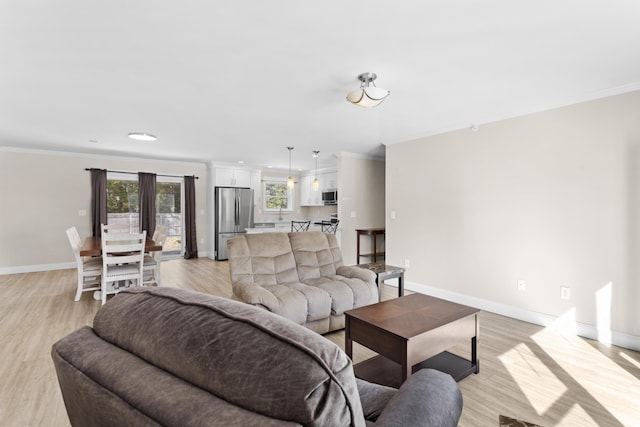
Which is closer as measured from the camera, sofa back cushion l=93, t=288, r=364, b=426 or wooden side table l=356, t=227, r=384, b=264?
sofa back cushion l=93, t=288, r=364, b=426

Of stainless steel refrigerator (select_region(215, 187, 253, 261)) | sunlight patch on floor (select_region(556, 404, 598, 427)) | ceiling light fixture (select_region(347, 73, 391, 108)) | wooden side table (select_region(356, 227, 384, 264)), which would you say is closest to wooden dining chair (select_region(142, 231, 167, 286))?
stainless steel refrigerator (select_region(215, 187, 253, 261))

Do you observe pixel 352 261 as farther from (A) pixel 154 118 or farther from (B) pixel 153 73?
(B) pixel 153 73

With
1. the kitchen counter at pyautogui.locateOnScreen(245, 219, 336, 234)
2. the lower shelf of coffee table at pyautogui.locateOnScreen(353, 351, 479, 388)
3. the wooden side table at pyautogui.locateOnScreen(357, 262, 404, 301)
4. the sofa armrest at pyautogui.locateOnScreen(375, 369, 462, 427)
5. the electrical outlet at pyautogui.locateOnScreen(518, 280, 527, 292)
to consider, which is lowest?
the lower shelf of coffee table at pyautogui.locateOnScreen(353, 351, 479, 388)

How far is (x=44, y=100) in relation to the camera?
318 centimetres

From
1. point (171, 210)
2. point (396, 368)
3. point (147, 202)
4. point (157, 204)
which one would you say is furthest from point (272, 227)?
point (396, 368)

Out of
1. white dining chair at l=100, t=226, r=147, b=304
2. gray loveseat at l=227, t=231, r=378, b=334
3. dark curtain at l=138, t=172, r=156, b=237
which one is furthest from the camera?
dark curtain at l=138, t=172, r=156, b=237

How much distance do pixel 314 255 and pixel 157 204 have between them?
506cm

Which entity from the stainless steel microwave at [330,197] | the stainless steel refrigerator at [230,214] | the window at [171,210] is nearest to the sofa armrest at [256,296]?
the stainless steel refrigerator at [230,214]

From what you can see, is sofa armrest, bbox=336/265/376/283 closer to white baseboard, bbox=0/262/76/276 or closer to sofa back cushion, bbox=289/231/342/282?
sofa back cushion, bbox=289/231/342/282

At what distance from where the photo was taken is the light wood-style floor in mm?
1906

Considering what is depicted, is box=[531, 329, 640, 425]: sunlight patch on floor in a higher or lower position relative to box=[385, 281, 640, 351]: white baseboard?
lower

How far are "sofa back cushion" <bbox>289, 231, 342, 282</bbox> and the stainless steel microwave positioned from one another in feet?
12.1

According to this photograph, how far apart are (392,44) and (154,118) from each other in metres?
3.00

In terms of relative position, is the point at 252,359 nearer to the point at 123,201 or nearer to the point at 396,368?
the point at 396,368
